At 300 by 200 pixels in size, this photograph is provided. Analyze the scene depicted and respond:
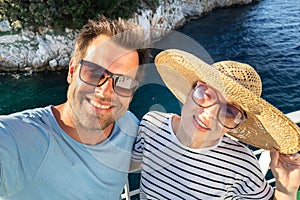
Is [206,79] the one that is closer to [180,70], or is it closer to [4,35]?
[180,70]

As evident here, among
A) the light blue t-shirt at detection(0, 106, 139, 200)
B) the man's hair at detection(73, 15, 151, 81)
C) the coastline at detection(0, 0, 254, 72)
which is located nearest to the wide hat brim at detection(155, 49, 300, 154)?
the man's hair at detection(73, 15, 151, 81)

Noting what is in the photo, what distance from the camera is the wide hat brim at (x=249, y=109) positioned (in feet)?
3.59

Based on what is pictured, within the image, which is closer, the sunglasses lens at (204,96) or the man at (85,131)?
the man at (85,131)

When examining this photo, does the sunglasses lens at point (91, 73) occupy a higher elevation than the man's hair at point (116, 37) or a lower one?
lower

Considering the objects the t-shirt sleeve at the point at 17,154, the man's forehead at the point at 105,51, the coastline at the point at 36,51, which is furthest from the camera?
the coastline at the point at 36,51

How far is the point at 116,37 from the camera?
1225 millimetres

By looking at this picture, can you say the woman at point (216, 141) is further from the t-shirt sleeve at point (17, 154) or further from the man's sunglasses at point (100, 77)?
the t-shirt sleeve at point (17, 154)

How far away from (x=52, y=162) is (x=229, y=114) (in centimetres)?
61

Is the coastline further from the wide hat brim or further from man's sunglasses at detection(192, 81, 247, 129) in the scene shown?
man's sunglasses at detection(192, 81, 247, 129)

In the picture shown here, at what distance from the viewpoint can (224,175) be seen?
1.16m

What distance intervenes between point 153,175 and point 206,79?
1.36 ft

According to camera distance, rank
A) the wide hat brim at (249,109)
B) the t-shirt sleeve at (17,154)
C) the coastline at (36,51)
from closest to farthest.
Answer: the t-shirt sleeve at (17,154), the wide hat brim at (249,109), the coastline at (36,51)

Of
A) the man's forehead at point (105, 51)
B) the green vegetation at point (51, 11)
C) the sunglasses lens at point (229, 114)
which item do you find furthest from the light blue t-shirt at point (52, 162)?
the green vegetation at point (51, 11)

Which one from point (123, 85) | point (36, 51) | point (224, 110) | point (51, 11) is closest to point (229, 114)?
point (224, 110)
